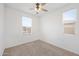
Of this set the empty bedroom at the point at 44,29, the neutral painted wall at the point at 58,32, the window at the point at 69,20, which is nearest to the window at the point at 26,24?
the empty bedroom at the point at 44,29

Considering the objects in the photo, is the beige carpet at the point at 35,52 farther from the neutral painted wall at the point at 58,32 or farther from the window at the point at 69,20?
the window at the point at 69,20

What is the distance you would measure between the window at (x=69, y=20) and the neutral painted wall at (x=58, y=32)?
19 cm

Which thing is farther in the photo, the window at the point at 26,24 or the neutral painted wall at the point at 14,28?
the window at the point at 26,24

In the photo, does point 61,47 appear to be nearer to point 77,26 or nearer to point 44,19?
point 77,26

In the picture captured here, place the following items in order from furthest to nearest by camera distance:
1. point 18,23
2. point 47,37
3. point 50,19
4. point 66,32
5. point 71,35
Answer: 1. point 47,37
2. point 50,19
3. point 18,23
4. point 66,32
5. point 71,35

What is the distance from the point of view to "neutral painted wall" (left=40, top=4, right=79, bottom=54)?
11.9ft

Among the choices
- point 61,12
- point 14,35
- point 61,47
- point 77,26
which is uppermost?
point 61,12

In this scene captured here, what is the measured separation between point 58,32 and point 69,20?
100cm

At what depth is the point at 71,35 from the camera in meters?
3.84

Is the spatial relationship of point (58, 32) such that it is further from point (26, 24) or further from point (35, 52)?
point (26, 24)

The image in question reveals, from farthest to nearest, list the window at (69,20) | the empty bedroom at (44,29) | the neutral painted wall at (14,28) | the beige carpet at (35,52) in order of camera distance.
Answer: the neutral painted wall at (14,28) → the window at (69,20) → the empty bedroom at (44,29) → the beige carpet at (35,52)

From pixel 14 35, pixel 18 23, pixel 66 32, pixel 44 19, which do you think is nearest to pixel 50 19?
pixel 44 19

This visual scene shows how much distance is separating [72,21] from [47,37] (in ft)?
8.23

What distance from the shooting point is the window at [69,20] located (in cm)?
375
